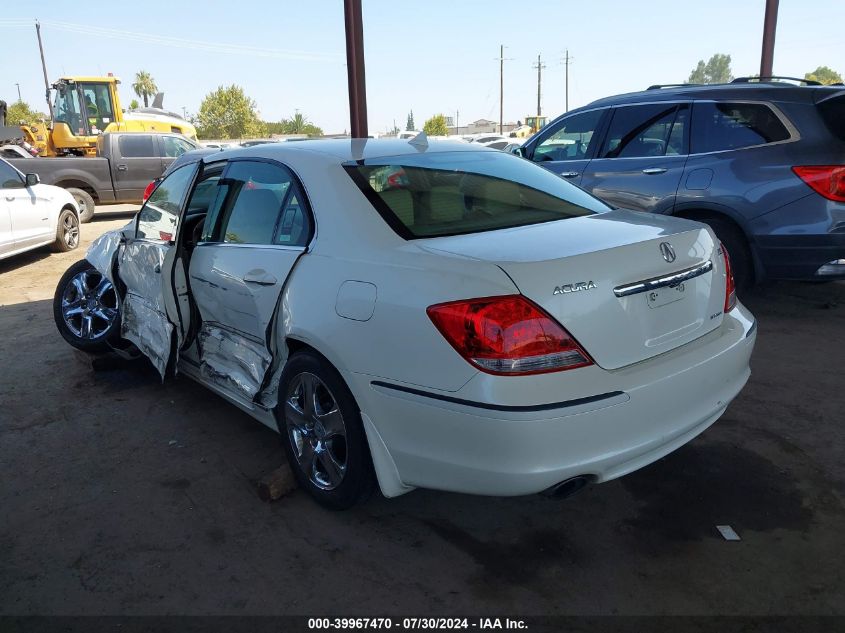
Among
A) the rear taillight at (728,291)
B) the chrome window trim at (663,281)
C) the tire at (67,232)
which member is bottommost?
the tire at (67,232)

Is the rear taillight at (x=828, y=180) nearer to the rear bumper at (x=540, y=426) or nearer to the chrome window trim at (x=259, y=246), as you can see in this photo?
the rear bumper at (x=540, y=426)

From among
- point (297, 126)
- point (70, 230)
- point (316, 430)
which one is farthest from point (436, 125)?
point (316, 430)

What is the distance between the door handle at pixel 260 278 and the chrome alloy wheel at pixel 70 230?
8572mm

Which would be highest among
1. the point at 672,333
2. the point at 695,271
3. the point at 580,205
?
the point at 580,205

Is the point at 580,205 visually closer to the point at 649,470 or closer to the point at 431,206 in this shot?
the point at 431,206

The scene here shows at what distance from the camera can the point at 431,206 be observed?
3029mm

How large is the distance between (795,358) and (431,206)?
129 inches

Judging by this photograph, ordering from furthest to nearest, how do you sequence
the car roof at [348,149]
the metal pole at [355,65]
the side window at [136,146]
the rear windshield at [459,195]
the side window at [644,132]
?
the side window at [136,146], the metal pole at [355,65], the side window at [644,132], the car roof at [348,149], the rear windshield at [459,195]

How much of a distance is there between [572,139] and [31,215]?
747cm

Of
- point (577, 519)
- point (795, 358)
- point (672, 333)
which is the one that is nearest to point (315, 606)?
point (577, 519)

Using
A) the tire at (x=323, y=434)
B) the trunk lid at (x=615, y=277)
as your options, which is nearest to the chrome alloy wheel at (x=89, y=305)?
the tire at (x=323, y=434)

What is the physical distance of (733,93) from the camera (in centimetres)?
582

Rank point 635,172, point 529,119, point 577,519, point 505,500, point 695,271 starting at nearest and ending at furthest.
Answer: point 695,271 < point 577,519 < point 505,500 < point 635,172 < point 529,119

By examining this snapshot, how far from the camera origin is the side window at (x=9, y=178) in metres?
9.08
